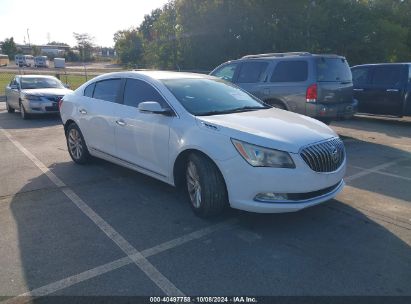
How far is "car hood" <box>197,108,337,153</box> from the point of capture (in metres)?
3.88

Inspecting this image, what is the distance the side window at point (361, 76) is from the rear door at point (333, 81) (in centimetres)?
321

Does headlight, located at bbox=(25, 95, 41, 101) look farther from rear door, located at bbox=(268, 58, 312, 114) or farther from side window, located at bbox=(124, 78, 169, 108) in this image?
side window, located at bbox=(124, 78, 169, 108)

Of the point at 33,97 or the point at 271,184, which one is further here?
the point at 33,97

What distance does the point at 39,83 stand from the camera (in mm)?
14250

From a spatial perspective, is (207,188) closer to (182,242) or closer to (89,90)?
(182,242)

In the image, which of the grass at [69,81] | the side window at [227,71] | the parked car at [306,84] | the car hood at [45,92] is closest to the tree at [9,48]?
the grass at [69,81]

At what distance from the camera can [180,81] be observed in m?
5.21

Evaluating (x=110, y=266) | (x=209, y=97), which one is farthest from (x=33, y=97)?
(x=110, y=266)

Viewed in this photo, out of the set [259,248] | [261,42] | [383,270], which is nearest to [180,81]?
[259,248]

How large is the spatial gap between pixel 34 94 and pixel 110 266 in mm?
11039

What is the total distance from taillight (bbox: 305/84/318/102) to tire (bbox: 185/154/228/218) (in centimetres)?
473

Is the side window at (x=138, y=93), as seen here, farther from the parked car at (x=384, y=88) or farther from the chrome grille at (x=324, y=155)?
the parked car at (x=384, y=88)

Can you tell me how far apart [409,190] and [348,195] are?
3.12ft

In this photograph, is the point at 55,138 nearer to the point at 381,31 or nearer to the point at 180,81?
the point at 180,81
